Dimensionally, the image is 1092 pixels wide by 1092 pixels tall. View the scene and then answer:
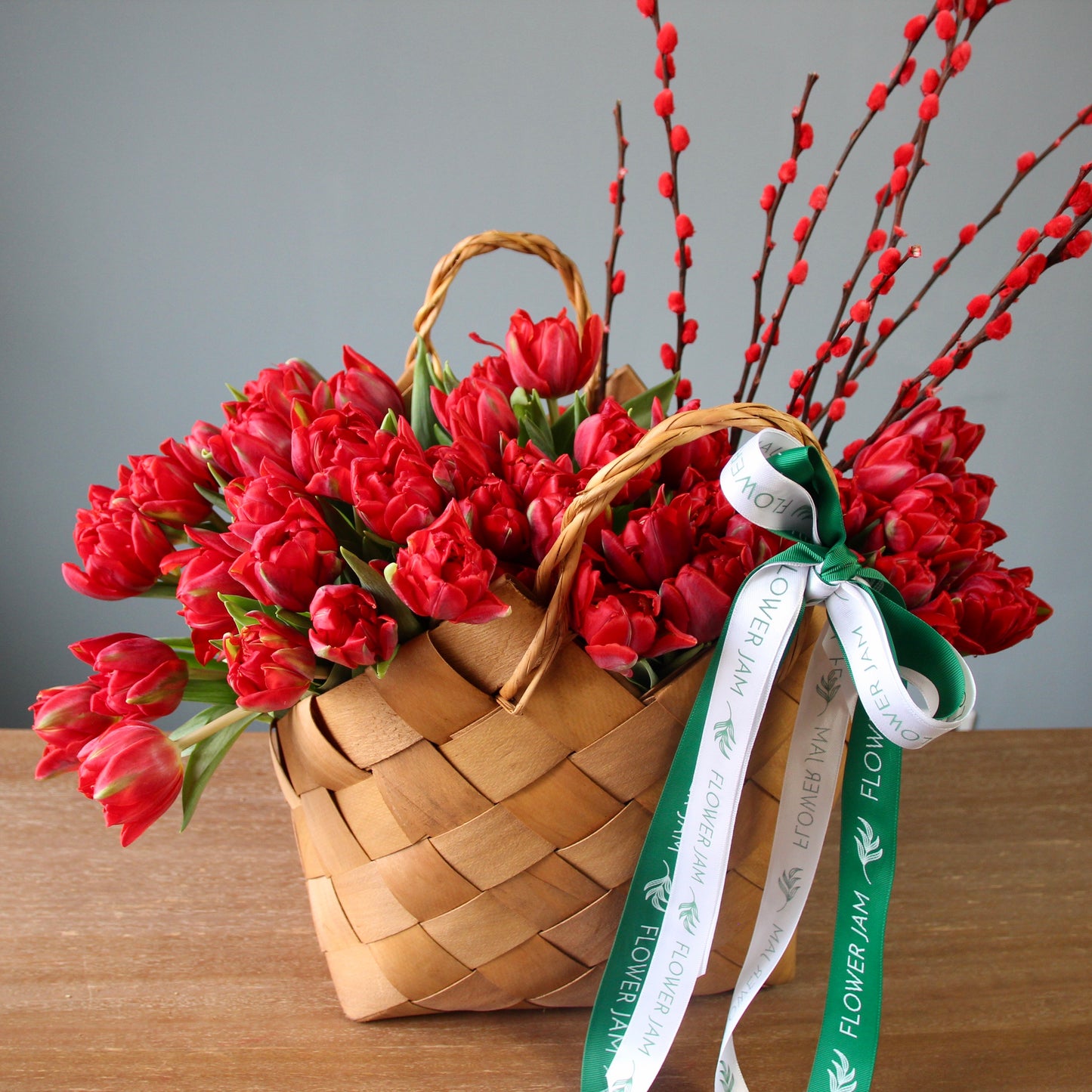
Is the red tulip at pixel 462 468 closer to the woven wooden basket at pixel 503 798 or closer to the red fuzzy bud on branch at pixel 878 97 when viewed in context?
the woven wooden basket at pixel 503 798

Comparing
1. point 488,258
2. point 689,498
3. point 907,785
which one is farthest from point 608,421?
point 488,258

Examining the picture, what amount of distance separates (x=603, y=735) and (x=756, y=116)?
146 centimetres

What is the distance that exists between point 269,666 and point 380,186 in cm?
126

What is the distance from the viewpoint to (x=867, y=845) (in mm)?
444

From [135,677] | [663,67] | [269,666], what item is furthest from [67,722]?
[663,67]

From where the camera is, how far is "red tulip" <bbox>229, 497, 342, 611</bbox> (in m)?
0.37

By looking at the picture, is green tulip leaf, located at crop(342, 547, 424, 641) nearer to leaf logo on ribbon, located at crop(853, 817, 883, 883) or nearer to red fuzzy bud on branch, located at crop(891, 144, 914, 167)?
leaf logo on ribbon, located at crop(853, 817, 883, 883)

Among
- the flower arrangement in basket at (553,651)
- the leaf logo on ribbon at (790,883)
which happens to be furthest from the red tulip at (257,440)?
the leaf logo on ribbon at (790,883)

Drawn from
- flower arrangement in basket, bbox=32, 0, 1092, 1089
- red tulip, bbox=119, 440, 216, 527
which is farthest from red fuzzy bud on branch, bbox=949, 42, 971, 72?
red tulip, bbox=119, 440, 216, 527

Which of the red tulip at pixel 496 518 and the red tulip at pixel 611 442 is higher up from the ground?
the red tulip at pixel 611 442

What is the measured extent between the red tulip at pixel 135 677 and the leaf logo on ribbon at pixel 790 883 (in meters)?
0.31

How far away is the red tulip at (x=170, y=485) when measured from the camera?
471 mm

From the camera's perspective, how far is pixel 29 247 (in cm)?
140

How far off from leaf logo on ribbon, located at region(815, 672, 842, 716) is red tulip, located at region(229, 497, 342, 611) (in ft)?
0.75
